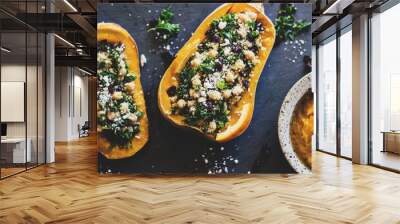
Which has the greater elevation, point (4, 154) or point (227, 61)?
point (227, 61)

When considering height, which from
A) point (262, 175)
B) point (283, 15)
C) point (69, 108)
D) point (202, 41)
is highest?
point (283, 15)

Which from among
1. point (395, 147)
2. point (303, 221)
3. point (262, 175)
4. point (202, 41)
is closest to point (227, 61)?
point (202, 41)

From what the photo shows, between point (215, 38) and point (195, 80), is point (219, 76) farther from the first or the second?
point (215, 38)

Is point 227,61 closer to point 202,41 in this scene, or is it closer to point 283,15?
point 202,41

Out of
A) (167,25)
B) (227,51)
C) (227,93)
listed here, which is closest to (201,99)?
(227,93)

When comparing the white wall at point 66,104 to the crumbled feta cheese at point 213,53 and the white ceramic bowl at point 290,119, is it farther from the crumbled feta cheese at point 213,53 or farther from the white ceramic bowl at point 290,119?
the white ceramic bowl at point 290,119

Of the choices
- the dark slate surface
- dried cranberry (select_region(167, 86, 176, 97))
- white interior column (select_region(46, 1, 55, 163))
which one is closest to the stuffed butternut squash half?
dried cranberry (select_region(167, 86, 176, 97))
